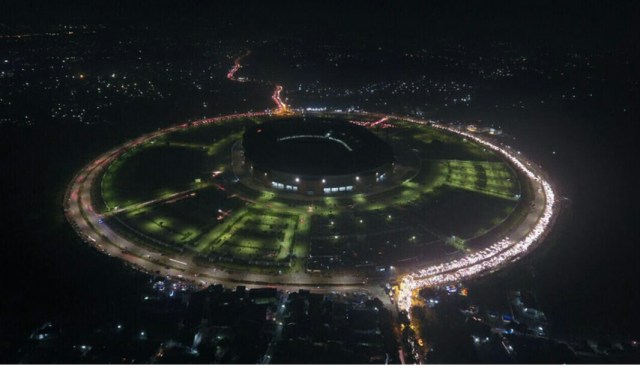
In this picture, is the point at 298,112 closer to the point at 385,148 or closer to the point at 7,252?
the point at 385,148

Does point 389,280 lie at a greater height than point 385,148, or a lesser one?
lesser

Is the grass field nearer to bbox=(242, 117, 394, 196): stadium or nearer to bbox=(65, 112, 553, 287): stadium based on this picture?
bbox=(65, 112, 553, 287): stadium

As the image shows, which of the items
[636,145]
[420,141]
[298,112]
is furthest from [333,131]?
[636,145]

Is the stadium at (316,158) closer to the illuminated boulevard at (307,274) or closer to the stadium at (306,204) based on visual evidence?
the stadium at (306,204)

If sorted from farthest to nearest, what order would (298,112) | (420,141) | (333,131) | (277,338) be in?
(298,112)
(420,141)
(333,131)
(277,338)

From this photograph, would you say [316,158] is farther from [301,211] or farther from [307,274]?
[307,274]

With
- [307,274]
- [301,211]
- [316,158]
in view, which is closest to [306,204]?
[301,211]

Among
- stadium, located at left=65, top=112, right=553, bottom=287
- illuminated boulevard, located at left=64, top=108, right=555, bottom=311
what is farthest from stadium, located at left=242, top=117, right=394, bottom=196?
illuminated boulevard, located at left=64, top=108, right=555, bottom=311

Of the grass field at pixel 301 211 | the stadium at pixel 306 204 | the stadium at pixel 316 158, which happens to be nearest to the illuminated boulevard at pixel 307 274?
the stadium at pixel 306 204
